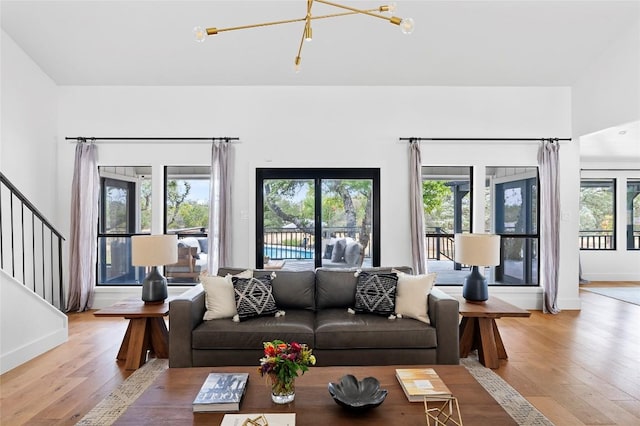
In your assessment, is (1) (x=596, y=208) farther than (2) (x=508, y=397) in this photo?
Yes

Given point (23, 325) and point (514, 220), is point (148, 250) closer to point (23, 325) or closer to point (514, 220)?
point (23, 325)

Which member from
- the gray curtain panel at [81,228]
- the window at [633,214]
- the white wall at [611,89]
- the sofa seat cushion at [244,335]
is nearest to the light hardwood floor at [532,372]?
the gray curtain panel at [81,228]

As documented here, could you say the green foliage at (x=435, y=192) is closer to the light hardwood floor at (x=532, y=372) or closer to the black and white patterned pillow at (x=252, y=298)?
the light hardwood floor at (x=532, y=372)

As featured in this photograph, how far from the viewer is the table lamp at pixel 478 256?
366 centimetres

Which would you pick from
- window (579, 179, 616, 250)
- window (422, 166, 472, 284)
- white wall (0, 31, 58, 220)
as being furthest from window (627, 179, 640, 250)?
white wall (0, 31, 58, 220)

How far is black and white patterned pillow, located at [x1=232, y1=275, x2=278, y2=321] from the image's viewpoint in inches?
129

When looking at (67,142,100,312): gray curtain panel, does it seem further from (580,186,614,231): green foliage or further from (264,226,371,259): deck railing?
(580,186,614,231): green foliage

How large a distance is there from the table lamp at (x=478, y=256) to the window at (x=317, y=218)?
1870 mm

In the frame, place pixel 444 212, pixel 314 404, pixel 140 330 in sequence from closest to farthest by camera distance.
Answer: pixel 314 404 < pixel 140 330 < pixel 444 212

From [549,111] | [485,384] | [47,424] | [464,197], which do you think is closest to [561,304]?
[464,197]

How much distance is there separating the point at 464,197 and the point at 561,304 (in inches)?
80.1

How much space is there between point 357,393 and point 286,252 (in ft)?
12.2

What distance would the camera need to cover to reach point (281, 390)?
6.32 feet

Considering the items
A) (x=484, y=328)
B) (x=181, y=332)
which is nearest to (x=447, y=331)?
(x=484, y=328)
